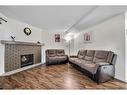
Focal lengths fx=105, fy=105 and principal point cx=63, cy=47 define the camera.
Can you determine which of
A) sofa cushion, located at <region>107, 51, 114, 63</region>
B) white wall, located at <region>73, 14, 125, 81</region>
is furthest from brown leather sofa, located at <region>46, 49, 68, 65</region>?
sofa cushion, located at <region>107, 51, 114, 63</region>

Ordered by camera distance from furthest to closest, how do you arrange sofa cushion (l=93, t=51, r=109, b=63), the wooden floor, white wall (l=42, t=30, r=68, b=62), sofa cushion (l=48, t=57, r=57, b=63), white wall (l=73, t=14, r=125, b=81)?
white wall (l=42, t=30, r=68, b=62), sofa cushion (l=48, t=57, r=57, b=63), sofa cushion (l=93, t=51, r=109, b=63), white wall (l=73, t=14, r=125, b=81), the wooden floor

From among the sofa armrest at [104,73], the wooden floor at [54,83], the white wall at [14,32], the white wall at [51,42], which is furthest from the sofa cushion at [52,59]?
the sofa armrest at [104,73]

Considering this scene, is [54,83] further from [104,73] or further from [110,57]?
[110,57]

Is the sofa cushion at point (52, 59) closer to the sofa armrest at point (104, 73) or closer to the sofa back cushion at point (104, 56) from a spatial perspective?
the sofa back cushion at point (104, 56)

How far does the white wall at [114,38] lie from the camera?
3.15m

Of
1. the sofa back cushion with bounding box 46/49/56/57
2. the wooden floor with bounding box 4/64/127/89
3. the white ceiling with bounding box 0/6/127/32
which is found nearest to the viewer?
the wooden floor with bounding box 4/64/127/89

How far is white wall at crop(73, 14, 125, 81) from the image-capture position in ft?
10.3

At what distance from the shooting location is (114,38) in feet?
11.5

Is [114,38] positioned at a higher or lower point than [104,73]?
higher

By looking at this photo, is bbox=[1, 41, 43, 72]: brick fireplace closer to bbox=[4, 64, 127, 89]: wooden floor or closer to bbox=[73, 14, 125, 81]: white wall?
bbox=[4, 64, 127, 89]: wooden floor

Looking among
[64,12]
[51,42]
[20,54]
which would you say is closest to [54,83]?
[64,12]

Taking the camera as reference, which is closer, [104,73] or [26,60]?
[104,73]

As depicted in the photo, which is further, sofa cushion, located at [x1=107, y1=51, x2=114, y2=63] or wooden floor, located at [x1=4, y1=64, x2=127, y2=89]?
sofa cushion, located at [x1=107, y1=51, x2=114, y2=63]

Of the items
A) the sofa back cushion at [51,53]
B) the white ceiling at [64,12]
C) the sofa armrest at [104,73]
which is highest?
the white ceiling at [64,12]
